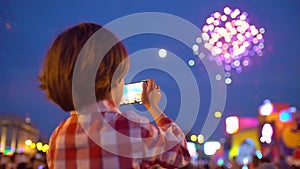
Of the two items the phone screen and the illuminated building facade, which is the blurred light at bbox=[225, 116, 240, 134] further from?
the illuminated building facade

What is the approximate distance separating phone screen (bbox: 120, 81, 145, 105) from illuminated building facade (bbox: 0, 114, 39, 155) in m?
81.6

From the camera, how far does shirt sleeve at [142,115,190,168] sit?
1408mm

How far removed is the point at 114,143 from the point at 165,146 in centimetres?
19

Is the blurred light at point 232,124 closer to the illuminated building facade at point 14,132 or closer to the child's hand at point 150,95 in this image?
the child's hand at point 150,95

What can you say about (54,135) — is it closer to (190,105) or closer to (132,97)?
(132,97)

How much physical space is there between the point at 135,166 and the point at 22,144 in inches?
3588

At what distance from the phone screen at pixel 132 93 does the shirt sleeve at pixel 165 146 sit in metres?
0.32

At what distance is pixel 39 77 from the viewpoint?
5.23ft

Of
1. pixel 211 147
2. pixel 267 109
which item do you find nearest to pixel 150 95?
pixel 267 109

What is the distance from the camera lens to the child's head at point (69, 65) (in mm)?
1478

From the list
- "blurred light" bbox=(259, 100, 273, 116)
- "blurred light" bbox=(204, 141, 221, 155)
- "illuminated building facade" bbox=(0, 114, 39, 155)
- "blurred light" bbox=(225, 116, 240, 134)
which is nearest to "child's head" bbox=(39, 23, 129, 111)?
"blurred light" bbox=(259, 100, 273, 116)

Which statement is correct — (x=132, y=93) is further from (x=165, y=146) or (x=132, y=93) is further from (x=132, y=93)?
(x=165, y=146)

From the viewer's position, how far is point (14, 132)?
8538 cm

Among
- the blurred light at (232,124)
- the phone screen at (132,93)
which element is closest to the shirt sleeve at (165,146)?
the phone screen at (132,93)
